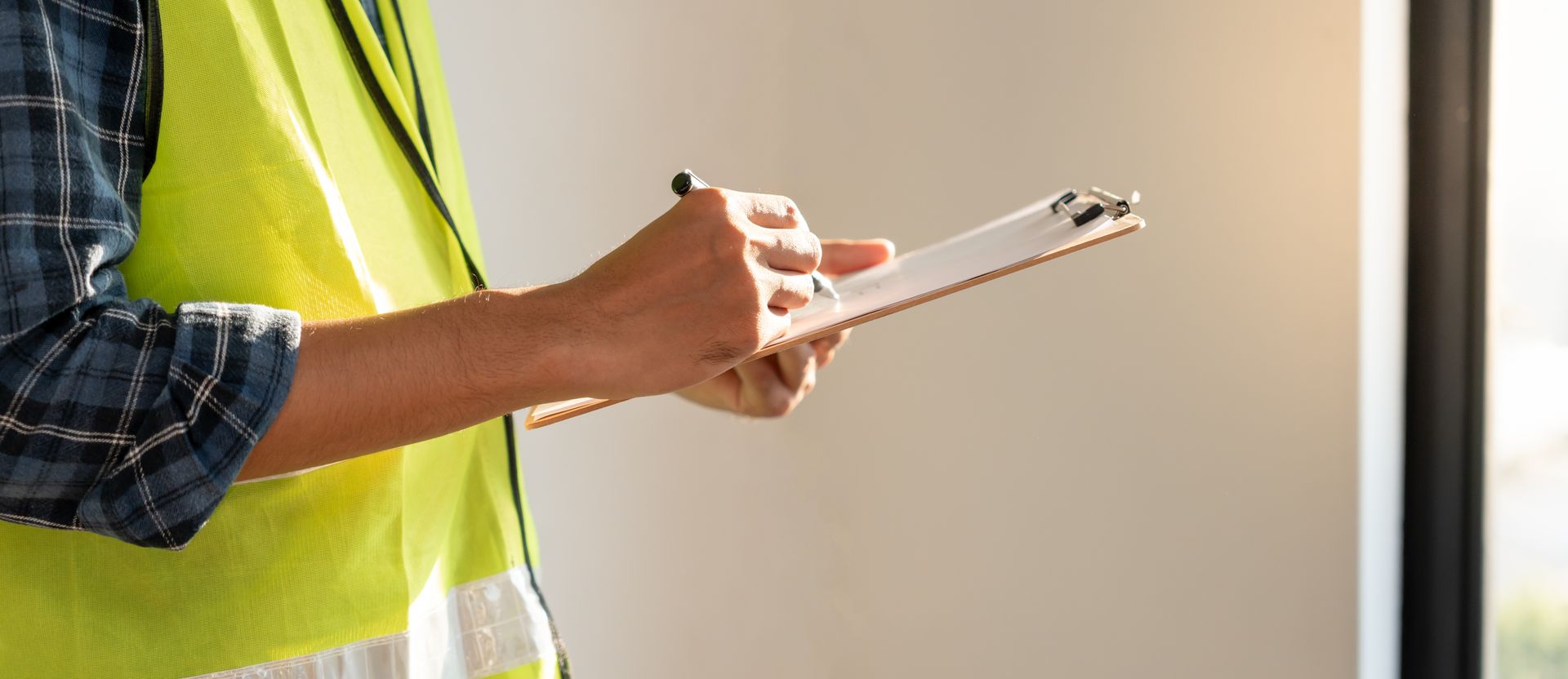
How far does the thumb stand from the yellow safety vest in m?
0.33

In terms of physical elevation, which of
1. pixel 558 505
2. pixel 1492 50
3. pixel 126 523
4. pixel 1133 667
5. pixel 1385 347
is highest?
pixel 1492 50

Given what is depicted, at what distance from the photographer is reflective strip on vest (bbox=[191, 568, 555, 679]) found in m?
0.64

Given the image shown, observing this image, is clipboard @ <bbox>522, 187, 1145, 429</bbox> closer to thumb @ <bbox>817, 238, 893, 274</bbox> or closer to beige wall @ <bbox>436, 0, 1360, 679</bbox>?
thumb @ <bbox>817, 238, 893, 274</bbox>

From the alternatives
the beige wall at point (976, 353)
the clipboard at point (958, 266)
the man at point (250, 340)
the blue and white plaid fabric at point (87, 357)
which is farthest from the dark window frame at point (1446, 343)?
the blue and white plaid fabric at point (87, 357)

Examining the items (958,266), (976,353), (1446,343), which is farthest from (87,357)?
(1446,343)

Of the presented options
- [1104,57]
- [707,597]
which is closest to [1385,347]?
[1104,57]

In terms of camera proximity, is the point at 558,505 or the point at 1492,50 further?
the point at 558,505

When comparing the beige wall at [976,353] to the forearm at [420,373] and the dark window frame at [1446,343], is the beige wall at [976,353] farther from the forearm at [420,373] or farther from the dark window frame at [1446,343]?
the forearm at [420,373]

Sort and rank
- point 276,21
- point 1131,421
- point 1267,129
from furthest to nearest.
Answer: point 1131,421 < point 1267,129 < point 276,21

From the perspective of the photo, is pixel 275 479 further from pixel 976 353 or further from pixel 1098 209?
pixel 976 353

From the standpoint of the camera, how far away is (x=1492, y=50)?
1127 mm

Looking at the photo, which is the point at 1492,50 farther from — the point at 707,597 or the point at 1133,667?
the point at 707,597

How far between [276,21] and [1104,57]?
880 mm

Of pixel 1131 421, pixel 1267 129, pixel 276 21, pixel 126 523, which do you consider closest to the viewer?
pixel 126 523
